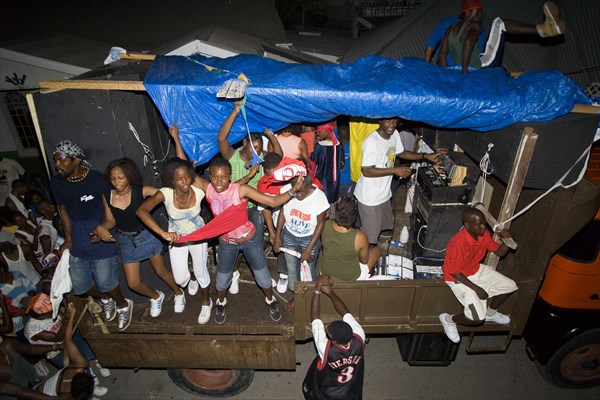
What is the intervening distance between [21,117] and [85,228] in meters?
10.0

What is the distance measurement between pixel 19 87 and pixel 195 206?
10.0 metres

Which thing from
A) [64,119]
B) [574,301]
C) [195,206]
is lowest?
[574,301]

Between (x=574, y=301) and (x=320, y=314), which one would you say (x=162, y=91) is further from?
(x=574, y=301)

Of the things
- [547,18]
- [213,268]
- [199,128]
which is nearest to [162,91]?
[199,128]

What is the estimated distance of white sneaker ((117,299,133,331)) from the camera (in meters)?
3.93

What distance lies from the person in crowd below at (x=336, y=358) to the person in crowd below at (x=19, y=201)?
6.03 m

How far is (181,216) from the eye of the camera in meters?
3.66

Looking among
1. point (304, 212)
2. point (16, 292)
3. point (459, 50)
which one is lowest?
point (16, 292)

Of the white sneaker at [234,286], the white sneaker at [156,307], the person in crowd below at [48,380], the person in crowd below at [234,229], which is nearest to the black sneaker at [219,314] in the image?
the person in crowd below at [234,229]

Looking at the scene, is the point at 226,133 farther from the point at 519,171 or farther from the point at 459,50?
the point at 459,50

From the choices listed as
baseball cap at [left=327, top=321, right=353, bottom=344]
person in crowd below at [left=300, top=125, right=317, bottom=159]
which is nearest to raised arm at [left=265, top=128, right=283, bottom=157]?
person in crowd below at [left=300, top=125, right=317, bottom=159]

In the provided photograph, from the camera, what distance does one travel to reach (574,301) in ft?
13.6

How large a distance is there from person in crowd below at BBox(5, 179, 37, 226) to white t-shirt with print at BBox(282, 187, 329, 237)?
5.47 m

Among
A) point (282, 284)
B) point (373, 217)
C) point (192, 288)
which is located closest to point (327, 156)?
point (373, 217)
